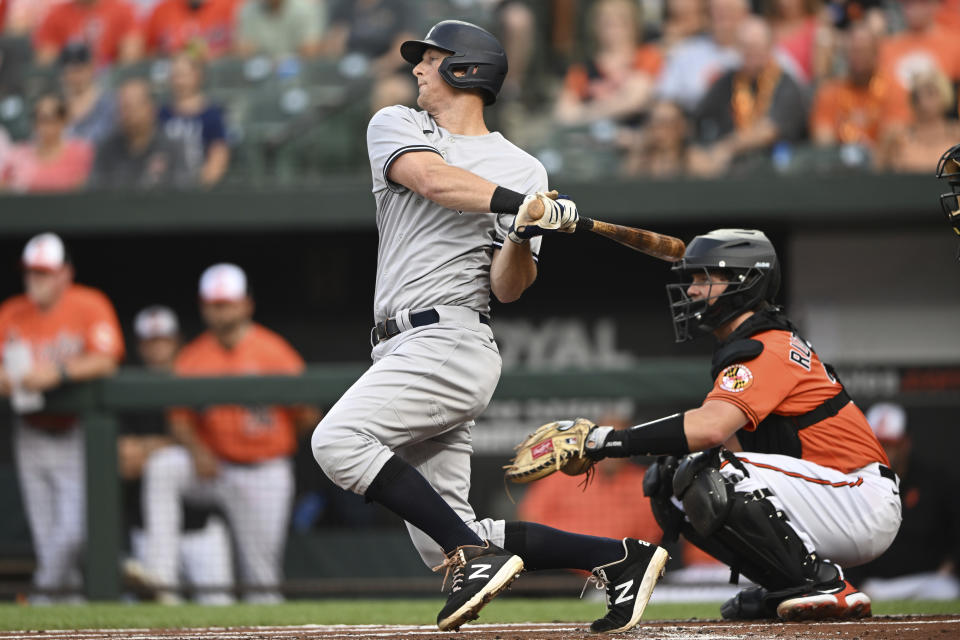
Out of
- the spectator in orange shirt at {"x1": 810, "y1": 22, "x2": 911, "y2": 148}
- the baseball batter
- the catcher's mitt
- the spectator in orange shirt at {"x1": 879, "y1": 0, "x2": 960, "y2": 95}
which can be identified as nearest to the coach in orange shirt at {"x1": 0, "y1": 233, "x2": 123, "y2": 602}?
the baseball batter

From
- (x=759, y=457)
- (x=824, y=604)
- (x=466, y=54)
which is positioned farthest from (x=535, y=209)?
(x=824, y=604)

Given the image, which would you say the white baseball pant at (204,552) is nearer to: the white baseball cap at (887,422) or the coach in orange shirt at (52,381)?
the coach in orange shirt at (52,381)

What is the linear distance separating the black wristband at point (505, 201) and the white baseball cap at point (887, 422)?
3712mm

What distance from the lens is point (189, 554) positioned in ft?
20.7

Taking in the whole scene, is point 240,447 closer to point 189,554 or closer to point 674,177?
point 189,554

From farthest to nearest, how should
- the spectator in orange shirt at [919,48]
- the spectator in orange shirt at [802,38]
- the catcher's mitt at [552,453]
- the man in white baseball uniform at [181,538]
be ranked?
the spectator in orange shirt at [802,38], the spectator in orange shirt at [919,48], the man in white baseball uniform at [181,538], the catcher's mitt at [552,453]

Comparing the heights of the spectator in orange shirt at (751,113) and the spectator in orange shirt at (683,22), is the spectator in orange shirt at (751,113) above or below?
below

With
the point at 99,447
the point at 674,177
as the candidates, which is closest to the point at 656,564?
the point at 99,447

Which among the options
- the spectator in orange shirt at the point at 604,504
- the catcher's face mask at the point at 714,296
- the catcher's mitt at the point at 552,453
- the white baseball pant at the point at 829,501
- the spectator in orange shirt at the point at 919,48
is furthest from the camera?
the spectator in orange shirt at the point at 919,48

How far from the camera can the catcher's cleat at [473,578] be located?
2.99 m

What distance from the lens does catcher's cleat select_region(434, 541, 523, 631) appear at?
2.99 meters

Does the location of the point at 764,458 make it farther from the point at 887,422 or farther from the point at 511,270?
the point at 887,422

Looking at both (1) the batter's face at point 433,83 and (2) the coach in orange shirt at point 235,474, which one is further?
(2) the coach in orange shirt at point 235,474

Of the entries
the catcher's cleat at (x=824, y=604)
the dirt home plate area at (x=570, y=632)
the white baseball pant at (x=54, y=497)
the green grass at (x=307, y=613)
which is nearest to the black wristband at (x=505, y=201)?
the dirt home plate area at (x=570, y=632)
